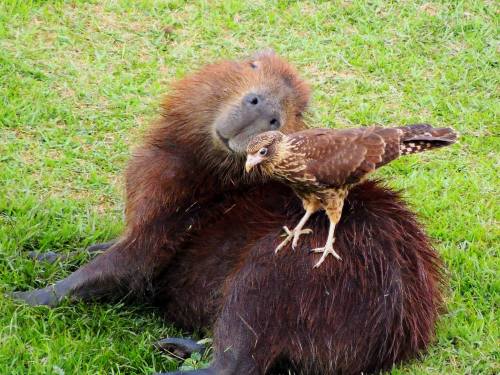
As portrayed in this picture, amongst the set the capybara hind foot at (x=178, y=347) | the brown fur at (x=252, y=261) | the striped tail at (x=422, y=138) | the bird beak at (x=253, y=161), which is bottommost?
the capybara hind foot at (x=178, y=347)

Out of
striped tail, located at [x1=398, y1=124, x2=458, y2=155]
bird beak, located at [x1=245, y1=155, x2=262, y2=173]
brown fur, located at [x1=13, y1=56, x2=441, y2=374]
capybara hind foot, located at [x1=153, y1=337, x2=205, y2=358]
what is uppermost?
bird beak, located at [x1=245, y1=155, x2=262, y2=173]

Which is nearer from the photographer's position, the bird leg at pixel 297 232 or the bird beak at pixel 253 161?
→ the bird beak at pixel 253 161

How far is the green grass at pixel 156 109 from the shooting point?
4184mm

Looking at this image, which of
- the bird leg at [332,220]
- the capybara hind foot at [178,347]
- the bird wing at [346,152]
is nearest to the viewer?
the bird wing at [346,152]

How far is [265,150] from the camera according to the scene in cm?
375

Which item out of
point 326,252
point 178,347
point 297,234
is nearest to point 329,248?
point 326,252

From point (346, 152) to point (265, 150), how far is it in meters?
0.33

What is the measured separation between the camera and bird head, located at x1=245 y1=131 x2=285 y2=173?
147 inches

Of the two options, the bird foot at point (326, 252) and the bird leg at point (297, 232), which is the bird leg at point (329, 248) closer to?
the bird foot at point (326, 252)

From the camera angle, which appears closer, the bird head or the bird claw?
the bird head

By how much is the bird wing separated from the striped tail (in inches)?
1.6

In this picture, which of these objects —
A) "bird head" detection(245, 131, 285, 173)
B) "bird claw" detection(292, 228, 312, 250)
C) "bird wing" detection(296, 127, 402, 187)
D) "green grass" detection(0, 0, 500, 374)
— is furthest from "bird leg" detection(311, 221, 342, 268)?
"green grass" detection(0, 0, 500, 374)

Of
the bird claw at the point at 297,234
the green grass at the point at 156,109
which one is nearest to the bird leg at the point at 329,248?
the bird claw at the point at 297,234

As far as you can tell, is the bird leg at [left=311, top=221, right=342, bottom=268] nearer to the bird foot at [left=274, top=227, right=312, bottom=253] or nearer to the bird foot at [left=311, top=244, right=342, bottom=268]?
the bird foot at [left=311, top=244, right=342, bottom=268]
